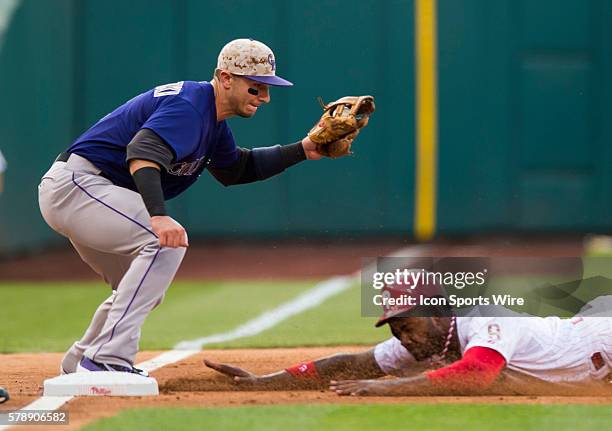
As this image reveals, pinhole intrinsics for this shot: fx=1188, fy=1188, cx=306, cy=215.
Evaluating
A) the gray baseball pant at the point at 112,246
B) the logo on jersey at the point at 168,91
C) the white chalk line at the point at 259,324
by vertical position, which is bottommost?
the white chalk line at the point at 259,324

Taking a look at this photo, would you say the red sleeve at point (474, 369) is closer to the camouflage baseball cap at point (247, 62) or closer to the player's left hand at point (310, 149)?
the camouflage baseball cap at point (247, 62)

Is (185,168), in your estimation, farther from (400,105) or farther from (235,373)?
(400,105)

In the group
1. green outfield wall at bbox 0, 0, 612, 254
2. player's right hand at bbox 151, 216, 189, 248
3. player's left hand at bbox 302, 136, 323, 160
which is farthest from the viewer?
green outfield wall at bbox 0, 0, 612, 254

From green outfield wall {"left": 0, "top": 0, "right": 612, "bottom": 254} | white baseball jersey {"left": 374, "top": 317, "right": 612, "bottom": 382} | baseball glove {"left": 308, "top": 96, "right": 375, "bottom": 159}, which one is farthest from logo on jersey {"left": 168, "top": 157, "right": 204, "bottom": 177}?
green outfield wall {"left": 0, "top": 0, "right": 612, "bottom": 254}

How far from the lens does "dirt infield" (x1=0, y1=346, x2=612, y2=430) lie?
4949mm

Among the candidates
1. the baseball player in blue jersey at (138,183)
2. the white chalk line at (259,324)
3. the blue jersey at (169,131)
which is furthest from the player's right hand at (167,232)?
the white chalk line at (259,324)

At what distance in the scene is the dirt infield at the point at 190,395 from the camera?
16.2ft

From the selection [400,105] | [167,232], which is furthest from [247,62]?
[400,105]

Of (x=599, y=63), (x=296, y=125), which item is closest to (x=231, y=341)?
(x=296, y=125)

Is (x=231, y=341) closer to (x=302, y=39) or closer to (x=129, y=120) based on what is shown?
(x=129, y=120)

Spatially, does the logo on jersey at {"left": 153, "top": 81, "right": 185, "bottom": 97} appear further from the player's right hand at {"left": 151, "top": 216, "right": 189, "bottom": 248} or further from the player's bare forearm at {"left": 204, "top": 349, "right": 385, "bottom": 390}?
the player's bare forearm at {"left": 204, "top": 349, "right": 385, "bottom": 390}

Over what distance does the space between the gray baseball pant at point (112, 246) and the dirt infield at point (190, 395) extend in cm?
29

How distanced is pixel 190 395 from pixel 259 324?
3757 mm

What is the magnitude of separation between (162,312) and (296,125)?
16.4ft
